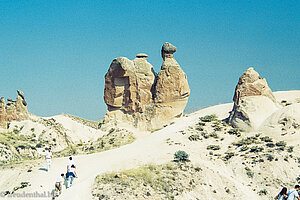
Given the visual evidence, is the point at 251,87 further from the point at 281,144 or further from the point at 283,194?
the point at 283,194

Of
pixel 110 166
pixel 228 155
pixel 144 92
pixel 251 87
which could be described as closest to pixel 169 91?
pixel 144 92

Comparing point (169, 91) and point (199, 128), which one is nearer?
point (199, 128)

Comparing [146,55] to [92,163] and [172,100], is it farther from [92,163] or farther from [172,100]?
[92,163]

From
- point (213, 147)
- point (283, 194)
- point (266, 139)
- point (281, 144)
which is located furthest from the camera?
point (213, 147)

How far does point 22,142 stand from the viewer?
41281 millimetres

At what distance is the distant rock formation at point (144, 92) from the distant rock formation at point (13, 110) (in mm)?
10904

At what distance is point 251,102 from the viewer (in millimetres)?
33906

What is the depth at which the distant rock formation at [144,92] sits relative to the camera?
42969 mm

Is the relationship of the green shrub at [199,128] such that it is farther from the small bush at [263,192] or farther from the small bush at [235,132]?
the small bush at [263,192]

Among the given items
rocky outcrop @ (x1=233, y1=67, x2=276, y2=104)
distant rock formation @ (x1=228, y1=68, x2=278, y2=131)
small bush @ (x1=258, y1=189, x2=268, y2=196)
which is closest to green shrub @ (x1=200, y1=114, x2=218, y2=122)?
distant rock formation @ (x1=228, y1=68, x2=278, y2=131)

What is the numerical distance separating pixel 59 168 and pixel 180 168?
8.70m

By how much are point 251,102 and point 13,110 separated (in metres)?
28.0

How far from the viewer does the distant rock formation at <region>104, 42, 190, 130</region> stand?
42969 millimetres

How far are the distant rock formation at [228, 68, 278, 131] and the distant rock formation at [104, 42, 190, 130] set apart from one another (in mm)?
8602
